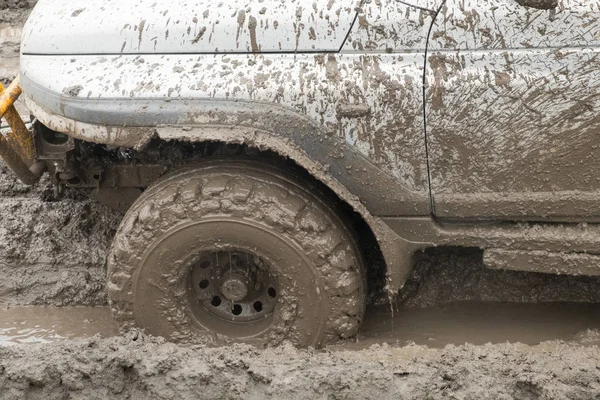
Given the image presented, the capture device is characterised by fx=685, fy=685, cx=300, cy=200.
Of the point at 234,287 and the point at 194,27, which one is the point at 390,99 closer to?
the point at 194,27

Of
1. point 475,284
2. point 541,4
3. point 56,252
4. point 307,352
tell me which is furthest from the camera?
point 56,252

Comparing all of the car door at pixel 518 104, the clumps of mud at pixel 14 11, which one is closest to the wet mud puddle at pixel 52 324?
the car door at pixel 518 104

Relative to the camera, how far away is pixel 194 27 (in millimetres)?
2957

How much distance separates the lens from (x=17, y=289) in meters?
4.01

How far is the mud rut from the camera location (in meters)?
2.82

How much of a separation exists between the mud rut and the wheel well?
0.89ft

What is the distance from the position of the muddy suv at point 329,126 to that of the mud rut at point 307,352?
1.02 ft

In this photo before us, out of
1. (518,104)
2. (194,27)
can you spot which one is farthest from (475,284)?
(194,27)

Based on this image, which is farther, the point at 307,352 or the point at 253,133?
the point at 307,352

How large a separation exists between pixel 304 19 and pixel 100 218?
1931mm

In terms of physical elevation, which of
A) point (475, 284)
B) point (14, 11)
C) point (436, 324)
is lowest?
point (436, 324)

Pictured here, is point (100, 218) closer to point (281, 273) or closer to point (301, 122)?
point (281, 273)

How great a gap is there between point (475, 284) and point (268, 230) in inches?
54.8

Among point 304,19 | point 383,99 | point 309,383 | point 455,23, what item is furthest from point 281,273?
point 455,23
